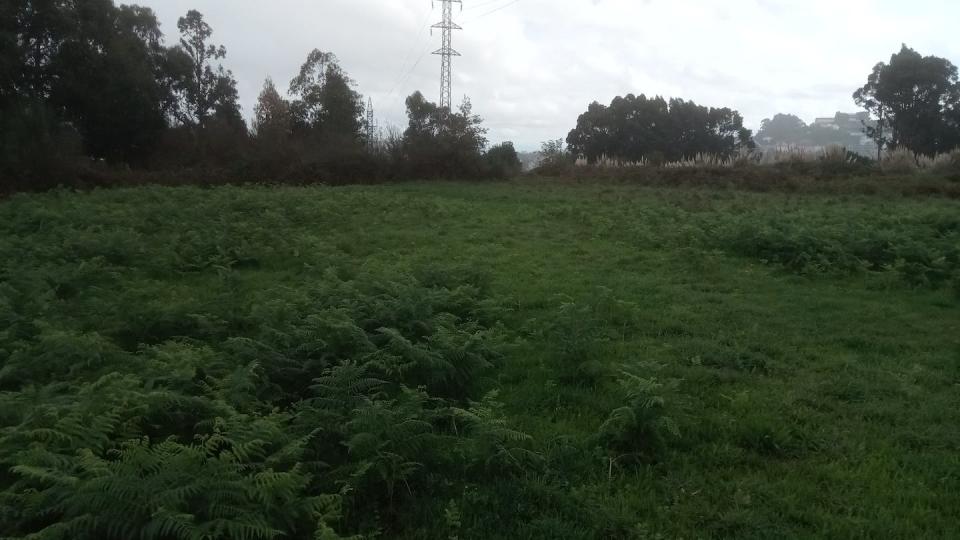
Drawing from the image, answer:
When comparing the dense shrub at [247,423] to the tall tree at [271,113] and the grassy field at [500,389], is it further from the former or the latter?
the tall tree at [271,113]

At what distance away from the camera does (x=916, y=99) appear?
41250 millimetres

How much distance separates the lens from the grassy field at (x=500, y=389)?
3.87 m

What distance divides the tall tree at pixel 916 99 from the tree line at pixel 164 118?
2430 centimetres

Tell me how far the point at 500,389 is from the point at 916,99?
45929 millimetres

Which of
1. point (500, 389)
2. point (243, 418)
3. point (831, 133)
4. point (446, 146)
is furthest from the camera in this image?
point (831, 133)

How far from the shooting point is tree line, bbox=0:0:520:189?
83.0 feet

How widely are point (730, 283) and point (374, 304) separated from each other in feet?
17.8

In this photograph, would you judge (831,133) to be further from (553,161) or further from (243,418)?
(243,418)

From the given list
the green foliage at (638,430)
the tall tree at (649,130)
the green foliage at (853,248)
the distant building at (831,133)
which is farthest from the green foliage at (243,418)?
the distant building at (831,133)

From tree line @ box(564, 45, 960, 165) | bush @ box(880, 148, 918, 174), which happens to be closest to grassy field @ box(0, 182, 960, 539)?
bush @ box(880, 148, 918, 174)

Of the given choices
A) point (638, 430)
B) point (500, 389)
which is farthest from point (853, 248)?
point (638, 430)

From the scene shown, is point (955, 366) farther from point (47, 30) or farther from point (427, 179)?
point (47, 30)

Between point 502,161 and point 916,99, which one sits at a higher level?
point 916,99

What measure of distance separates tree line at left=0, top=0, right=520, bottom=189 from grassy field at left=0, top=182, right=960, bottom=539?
1787 centimetres
